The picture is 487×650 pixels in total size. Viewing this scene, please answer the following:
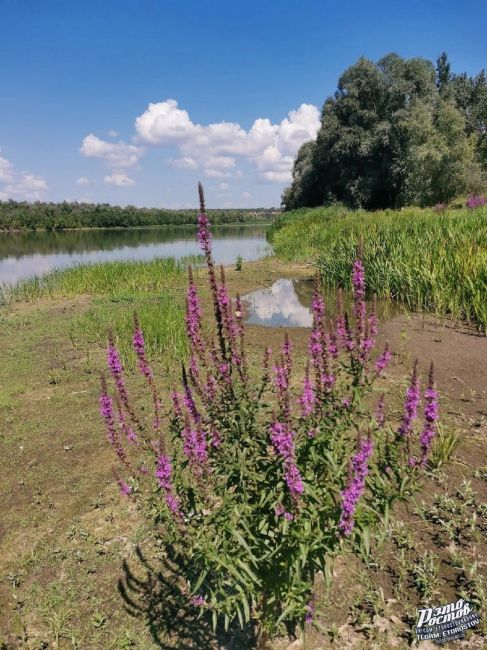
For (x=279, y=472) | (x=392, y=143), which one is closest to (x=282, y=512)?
(x=279, y=472)

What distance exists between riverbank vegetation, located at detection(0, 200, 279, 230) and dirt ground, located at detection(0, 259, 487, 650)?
106532 mm

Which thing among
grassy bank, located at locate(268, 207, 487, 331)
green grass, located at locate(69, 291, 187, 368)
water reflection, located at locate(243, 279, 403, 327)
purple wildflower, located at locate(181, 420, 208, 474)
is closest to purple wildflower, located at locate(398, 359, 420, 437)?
purple wildflower, located at locate(181, 420, 208, 474)

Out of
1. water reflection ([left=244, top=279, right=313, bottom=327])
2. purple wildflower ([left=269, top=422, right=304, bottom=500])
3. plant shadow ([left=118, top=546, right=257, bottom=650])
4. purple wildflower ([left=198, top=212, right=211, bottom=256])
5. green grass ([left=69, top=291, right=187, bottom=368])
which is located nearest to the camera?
purple wildflower ([left=269, top=422, right=304, bottom=500])

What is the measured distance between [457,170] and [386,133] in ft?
27.3

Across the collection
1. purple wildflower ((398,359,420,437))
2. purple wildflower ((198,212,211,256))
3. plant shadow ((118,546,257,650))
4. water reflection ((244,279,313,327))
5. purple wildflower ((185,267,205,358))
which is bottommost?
plant shadow ((118,546,257,650))

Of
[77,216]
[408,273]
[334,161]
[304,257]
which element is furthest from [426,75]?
[77,216]

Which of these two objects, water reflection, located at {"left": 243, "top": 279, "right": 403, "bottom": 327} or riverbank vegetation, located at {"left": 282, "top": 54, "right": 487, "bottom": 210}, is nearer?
water reflection, located at {"left": 243, "top": 279, "right": 403, "bottom": 327}

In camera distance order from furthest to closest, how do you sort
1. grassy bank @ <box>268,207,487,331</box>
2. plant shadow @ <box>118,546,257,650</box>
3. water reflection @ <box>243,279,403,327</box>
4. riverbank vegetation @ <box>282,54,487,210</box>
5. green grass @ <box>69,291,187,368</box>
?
riverbank vegetation @ <box>282,54,487,210</box> → water reflection @ <box>243,279,403,327</box> → grassy bank @ <box>268,207,487,331</box> → green grass @ <box>69,291,187,368</box> → plant shadow @ <box>118,546,257,650</box>

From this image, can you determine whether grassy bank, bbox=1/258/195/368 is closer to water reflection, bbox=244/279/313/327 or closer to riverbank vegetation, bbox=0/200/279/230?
water reflection, bbox=244/279/313/327

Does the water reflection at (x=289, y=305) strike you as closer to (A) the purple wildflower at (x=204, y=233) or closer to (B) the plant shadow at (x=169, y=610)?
(B) the plant shadow at (x=169, y=610)

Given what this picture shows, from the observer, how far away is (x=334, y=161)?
164 ft

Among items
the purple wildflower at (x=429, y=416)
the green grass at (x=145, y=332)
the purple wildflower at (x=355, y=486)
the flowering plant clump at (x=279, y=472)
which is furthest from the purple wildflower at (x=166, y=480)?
the green grass at (x=145, y=332)

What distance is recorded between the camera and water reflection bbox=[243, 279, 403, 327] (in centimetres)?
1320

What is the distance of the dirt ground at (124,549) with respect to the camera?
342 centimetres
